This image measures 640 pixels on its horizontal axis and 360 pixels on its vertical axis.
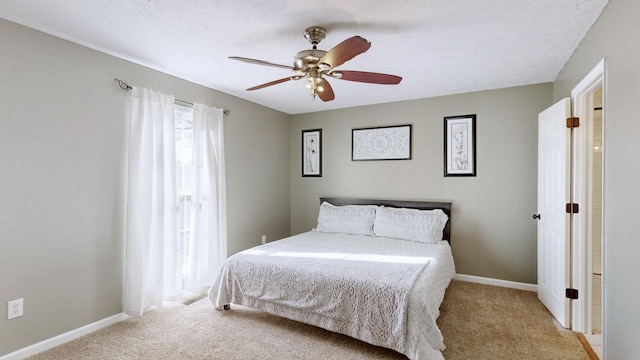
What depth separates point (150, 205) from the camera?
2844 mm

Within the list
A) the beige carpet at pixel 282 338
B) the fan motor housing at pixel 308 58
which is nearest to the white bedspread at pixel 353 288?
the beige carpet at pixel 282 338

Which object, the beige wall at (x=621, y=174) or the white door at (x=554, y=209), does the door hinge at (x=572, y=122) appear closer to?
the white door at (x=554, y=209)

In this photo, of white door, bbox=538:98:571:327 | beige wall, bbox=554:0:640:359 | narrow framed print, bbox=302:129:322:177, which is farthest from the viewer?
narrow framed print, bbox=302:129:322:177

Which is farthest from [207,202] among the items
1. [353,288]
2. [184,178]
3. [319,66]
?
[319,66]

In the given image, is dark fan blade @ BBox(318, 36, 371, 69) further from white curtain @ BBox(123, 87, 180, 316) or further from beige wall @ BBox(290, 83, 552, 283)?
beige wall @ BBox(290, 83, 552, 283)

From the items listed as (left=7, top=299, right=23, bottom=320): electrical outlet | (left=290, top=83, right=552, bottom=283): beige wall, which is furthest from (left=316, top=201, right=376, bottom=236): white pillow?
(left=7, top=299, right=23, bottom=320): electrical outlet

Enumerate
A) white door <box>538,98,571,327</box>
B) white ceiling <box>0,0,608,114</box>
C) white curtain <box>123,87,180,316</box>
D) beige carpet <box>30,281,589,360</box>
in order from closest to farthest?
1. white ceiling <box>0,0,608,114</box>
2. beige carpet <box>30,281,589,360</box>
3. white door <box>538,98,571,327</box>
4. white curtain <box>123,87,180,316</box>

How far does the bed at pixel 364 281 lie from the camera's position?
81.4 inches

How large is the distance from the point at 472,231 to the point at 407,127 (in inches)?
62.4

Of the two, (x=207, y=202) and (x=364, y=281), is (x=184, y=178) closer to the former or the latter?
(x=207, y=202)

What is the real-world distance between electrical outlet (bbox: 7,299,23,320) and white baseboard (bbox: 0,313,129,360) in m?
0.26

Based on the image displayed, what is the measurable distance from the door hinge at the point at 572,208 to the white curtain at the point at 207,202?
11.3 ft

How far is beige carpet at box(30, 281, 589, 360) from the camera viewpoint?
2227 millimetres

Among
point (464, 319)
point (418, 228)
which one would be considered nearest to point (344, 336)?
point (464, 319)
